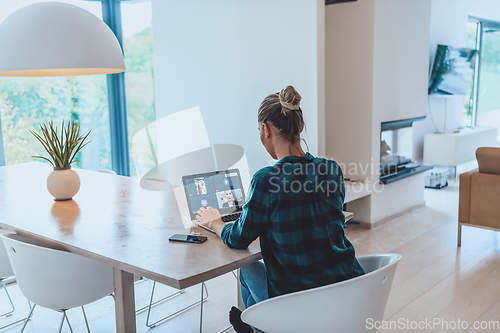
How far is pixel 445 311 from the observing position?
2855 mm

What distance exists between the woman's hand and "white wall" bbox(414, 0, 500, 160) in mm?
5489


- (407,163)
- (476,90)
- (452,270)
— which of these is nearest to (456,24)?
(476,90)

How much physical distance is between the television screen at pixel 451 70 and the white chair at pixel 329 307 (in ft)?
18.9

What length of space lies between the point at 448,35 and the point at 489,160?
4.13 meters

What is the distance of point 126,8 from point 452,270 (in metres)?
4.78

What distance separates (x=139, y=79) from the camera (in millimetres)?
6211

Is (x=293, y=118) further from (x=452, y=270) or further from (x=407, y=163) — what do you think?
(x=407, y=163)

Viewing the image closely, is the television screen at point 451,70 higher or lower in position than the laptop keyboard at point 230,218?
higher

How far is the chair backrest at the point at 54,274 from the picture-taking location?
1968 millimetres

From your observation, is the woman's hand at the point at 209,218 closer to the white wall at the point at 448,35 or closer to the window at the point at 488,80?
the white wall at the point at 448,35

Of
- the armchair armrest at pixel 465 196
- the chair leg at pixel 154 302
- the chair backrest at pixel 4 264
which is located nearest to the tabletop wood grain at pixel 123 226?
the chair backrest at pixel 4 264

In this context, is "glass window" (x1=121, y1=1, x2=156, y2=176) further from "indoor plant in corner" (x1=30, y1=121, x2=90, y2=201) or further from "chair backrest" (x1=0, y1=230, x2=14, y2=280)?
"chair backrest" (x1=0, y1=230, x2=14, y2=280)

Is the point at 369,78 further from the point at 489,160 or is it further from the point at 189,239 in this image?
the point at 189,239

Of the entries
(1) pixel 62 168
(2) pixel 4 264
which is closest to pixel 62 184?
(1) pixel 62 168
